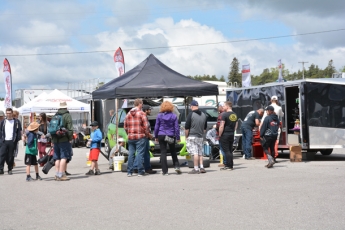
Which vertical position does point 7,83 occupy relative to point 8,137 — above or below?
above

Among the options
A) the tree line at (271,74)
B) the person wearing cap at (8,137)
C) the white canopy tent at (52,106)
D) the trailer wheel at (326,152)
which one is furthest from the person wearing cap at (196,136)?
the tree line at (271,74)

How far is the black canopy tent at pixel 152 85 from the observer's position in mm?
16781

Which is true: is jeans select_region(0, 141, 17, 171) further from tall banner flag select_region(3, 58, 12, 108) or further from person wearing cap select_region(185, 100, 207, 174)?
tall banner flag select_region(3, 58, 12, 108)

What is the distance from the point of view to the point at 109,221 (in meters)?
8.34

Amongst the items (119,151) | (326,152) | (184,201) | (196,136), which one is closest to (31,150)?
(119,151)

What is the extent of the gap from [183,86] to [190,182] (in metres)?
5.10

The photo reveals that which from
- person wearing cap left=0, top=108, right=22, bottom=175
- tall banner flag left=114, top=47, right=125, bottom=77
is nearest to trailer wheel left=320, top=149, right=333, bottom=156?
person wearing cap left=0, top=108, right=22, bottom=175

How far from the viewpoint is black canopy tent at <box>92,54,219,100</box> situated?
16.8 metres

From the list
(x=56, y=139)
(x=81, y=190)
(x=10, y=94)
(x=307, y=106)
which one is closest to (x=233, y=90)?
(x=307, y=106)

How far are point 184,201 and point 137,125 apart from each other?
4.97 m

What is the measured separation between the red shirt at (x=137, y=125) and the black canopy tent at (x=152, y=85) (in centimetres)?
193

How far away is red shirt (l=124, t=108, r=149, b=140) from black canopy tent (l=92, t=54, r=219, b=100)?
1930 mm

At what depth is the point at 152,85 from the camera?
17156 millimetres

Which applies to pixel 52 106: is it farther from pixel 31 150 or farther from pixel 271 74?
pixel 271 74
